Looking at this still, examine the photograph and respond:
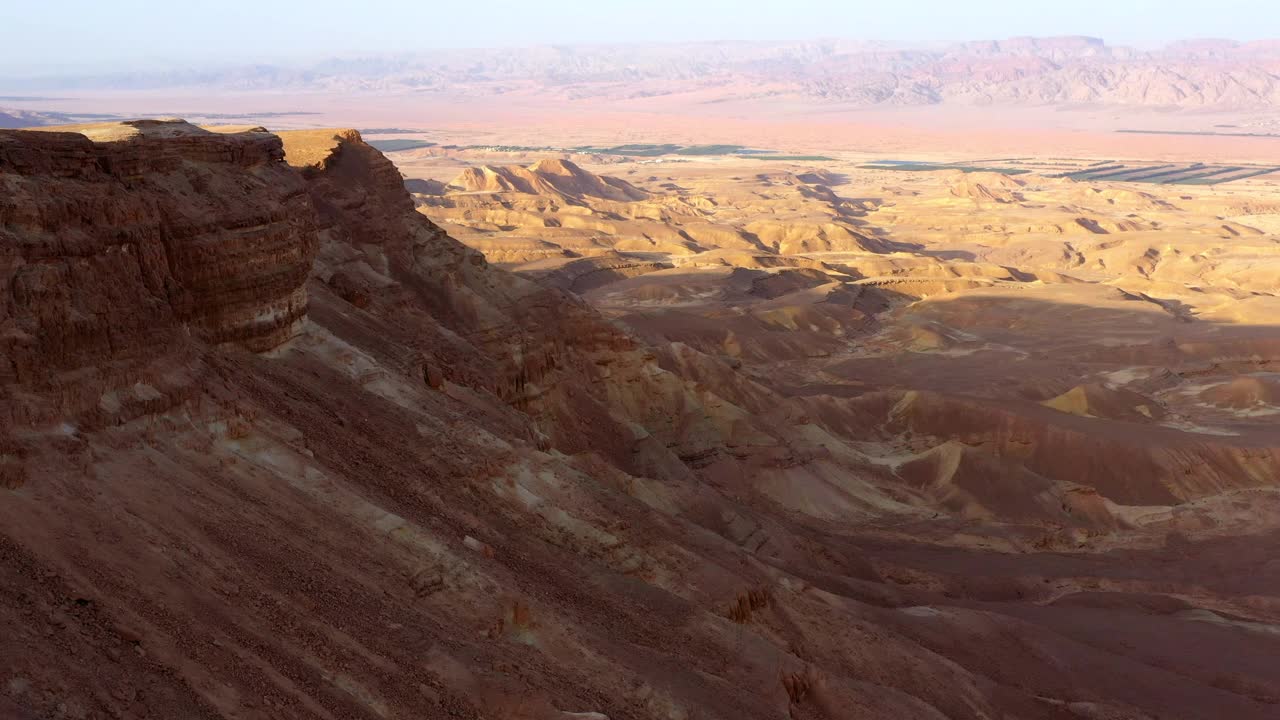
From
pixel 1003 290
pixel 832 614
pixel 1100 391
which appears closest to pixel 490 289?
pixel 832 614

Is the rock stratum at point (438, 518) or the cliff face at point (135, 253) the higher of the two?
the cliff face at point (135, 253)

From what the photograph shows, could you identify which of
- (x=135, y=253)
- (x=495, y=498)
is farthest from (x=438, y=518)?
(x=135, y=253)

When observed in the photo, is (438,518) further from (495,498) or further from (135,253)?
(135,253)

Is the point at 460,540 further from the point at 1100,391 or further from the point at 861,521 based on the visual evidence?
the point at 1100,391

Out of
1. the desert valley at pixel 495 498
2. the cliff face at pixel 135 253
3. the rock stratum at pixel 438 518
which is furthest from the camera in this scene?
the cliff face at pixel 135 253

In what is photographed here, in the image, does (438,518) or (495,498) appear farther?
(495,498)

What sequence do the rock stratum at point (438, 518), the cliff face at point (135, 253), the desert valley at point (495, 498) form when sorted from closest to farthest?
the rock stratum at point (438, 518) < the desert valley at point (495, 498) < the cliff face at point (135, 253)


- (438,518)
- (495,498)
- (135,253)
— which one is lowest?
(495,498)

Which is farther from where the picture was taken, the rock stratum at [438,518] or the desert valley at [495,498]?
the desert valley at [495,498]
